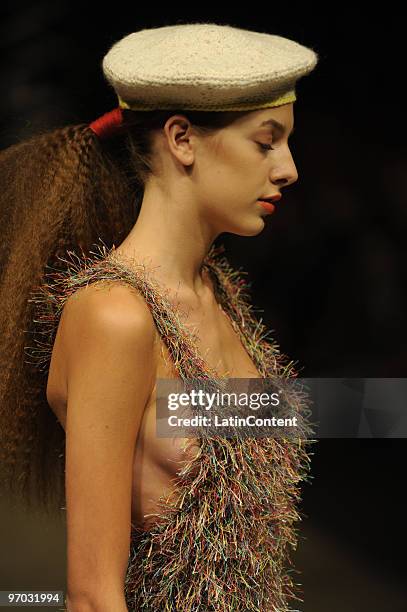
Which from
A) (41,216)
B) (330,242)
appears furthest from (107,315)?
(330,242)

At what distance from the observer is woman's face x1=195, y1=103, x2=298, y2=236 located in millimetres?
1267

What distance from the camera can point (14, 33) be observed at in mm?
1617

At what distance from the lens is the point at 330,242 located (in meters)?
1.95

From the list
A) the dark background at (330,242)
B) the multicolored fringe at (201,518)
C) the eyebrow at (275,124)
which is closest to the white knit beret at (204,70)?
the eyebrow at (275,124)

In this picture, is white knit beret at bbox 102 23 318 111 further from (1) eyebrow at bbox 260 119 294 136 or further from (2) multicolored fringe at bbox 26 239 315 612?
(2) multicolored fringe at bbox 26 239 315 612

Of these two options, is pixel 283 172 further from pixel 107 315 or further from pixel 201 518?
pixel 201 518

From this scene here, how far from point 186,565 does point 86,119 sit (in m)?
0.71

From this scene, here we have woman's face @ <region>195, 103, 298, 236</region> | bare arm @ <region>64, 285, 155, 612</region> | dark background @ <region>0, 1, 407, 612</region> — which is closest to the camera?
bare arm @ <region>64, 285, 155, 612</region>

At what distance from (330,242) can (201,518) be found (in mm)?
860

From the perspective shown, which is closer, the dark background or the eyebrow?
the eyebrow

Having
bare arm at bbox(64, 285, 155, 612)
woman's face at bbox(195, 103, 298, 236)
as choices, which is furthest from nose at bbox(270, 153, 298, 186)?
bare arm at bbox(64, 285, 155, 612)

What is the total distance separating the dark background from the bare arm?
18.9 inches

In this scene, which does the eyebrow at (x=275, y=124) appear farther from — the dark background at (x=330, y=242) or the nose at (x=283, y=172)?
the dark background at (x=330, y=242)

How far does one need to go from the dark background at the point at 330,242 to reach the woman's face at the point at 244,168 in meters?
0.38
